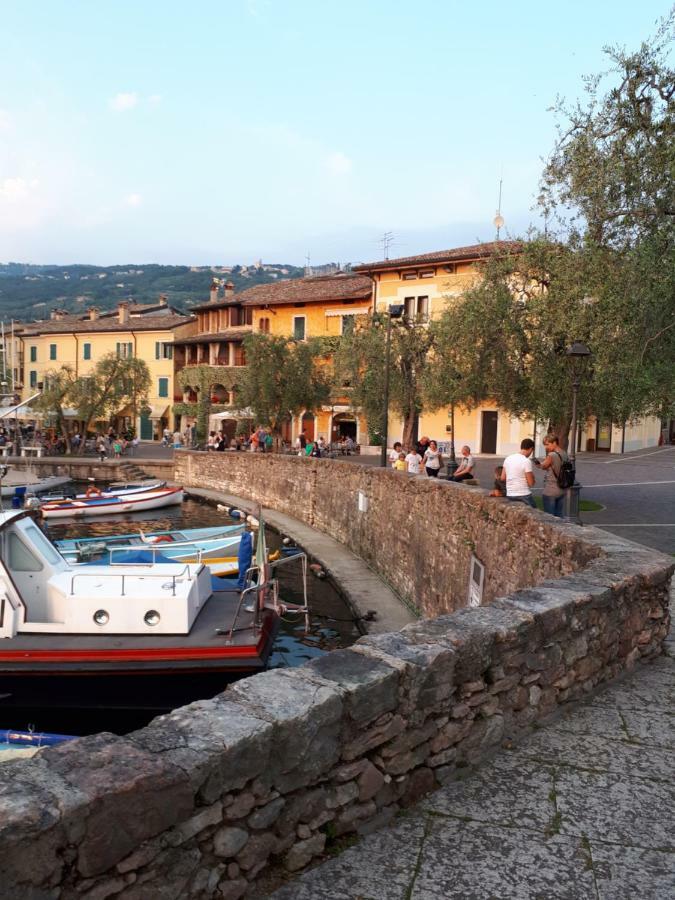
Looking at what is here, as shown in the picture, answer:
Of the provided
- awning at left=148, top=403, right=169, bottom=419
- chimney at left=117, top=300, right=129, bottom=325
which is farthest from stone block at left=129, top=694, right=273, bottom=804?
chimney at left=117, top=300, right=129, bottom=325

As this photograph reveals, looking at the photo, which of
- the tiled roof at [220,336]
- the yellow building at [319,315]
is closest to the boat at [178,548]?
the yellow building at [319,315]

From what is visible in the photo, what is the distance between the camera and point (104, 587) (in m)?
12.2

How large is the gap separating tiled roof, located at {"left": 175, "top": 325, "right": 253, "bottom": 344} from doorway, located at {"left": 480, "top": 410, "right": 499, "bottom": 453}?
20.4 m

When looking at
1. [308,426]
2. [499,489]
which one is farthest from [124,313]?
[499,489]

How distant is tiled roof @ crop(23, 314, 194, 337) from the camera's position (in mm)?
63656

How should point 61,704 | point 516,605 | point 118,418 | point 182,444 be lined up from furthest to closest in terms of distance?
point 118,418 < point 182,444 < point 61,704 < point 516,605

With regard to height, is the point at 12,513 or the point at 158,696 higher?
the point at 12,513

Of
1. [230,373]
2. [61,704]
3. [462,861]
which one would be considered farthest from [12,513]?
[230,373]

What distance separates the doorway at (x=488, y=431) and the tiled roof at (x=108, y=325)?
30948mm

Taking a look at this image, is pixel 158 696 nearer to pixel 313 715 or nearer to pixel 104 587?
pixel 104 587

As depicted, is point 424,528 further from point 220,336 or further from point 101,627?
point 220,336

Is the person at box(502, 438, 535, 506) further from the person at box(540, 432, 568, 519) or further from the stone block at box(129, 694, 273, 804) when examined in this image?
the stone block at box(129, 694, 273, 804)

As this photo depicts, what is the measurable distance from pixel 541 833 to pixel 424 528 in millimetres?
11906

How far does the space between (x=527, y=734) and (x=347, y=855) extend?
5.88 feet
